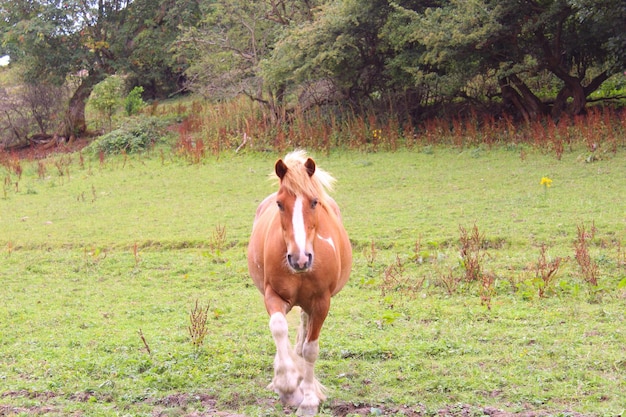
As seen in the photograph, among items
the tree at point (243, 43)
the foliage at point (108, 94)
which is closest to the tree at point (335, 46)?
the tree at point (243, 43)

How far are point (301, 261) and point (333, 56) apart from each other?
15279 millimetres

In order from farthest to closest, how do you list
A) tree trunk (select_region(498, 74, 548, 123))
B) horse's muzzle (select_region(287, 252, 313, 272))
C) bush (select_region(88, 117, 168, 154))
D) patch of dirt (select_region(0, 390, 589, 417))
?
bush (select_region(88, 117, 168, 154)), tree trunk (select_region(498, 74, 548, 123)), patch of dirt (select_region(0, 390, 589, 417)), horse's muzzle (select_region(287, 252, 313, 272))

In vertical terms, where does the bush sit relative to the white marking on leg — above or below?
above

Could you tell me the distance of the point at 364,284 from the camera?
9297 mm

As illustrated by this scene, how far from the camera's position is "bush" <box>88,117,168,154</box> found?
23250 mm

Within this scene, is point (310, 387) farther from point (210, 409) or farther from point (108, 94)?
point (108, 94)

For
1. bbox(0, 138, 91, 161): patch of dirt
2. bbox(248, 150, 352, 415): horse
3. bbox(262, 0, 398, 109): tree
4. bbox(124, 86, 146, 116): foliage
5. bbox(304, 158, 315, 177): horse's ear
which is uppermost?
bbox(262, 0, 398, 109): tree

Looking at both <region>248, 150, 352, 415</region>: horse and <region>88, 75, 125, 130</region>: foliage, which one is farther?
<region>88, 75, 125, 130</region>: foliage

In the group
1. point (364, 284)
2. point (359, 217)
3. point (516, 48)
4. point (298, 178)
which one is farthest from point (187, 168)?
point (298, 178)

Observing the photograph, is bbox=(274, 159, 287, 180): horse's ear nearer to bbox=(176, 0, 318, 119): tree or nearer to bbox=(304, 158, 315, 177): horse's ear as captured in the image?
bbox=(304, 158, 315, 177): horse's ear

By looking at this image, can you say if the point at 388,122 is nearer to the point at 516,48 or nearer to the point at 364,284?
the point at 516,48

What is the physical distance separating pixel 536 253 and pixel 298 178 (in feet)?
19.5

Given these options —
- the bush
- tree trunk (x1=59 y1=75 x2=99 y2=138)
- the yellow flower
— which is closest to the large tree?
tree trunk (x1=59 y1=75 x2=99 y2=138)

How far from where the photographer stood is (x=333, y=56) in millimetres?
19391
